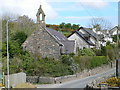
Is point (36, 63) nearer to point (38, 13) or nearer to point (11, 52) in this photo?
point (11, 52)

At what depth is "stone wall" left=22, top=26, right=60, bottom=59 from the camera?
38.0 meters

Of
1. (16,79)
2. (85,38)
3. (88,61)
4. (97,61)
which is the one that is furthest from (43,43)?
(85,38)

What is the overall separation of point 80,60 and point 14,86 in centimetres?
1472

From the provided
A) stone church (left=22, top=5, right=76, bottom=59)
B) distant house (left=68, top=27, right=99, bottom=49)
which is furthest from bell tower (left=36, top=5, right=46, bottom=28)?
distant house (left=68, top=27, right=99, bottom=49)

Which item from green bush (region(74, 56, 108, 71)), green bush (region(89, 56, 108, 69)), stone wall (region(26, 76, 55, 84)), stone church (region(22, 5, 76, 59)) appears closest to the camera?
stone wall (region(26, 76, 55, 84))

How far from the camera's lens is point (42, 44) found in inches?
1532

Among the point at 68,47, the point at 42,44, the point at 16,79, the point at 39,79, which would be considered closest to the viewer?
the point at 16,79

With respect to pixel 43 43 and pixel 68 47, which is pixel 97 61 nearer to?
pixel 68 47

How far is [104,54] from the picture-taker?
5069 centimetres

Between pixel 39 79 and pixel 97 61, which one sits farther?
pixel 97 61

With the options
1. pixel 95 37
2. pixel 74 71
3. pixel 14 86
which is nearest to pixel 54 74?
pixel 74 71

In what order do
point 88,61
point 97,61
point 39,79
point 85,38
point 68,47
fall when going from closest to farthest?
1. point 39,79
2. point 88,61
3. point 68,47
4. point 97,61
5. point 85,38

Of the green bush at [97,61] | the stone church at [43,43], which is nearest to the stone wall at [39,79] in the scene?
the stone church at [43,43]

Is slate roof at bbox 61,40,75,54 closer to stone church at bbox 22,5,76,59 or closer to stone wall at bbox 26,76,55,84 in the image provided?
stone church at bbox 22,5,76,59
